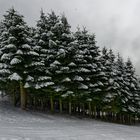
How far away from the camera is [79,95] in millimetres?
33938

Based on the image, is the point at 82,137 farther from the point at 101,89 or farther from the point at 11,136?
the point at 101,89

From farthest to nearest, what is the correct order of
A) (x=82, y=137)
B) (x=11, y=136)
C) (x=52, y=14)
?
(x=52, y=14) → (x=82, y=137) → (x=11, y=136)

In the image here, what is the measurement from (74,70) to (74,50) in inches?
99.4

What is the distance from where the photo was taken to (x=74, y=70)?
3319 cm

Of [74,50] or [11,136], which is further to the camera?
[74,50]

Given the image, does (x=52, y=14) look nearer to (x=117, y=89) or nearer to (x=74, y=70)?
(x=74, y=70)

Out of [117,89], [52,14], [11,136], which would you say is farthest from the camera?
[117,89]

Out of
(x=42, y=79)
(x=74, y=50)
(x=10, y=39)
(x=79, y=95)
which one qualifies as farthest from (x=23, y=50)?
(x=79, y=95)

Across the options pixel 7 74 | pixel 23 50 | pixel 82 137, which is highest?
pixel 23 50

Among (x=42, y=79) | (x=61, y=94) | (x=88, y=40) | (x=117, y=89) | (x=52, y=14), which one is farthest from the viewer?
(x=117, y=89)

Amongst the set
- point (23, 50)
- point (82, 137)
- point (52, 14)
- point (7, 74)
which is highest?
point (52, 14)

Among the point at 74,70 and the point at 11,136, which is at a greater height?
the point at 74,70

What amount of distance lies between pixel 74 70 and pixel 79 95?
3123 millimetres

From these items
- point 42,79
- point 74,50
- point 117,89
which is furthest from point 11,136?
point 117,89
